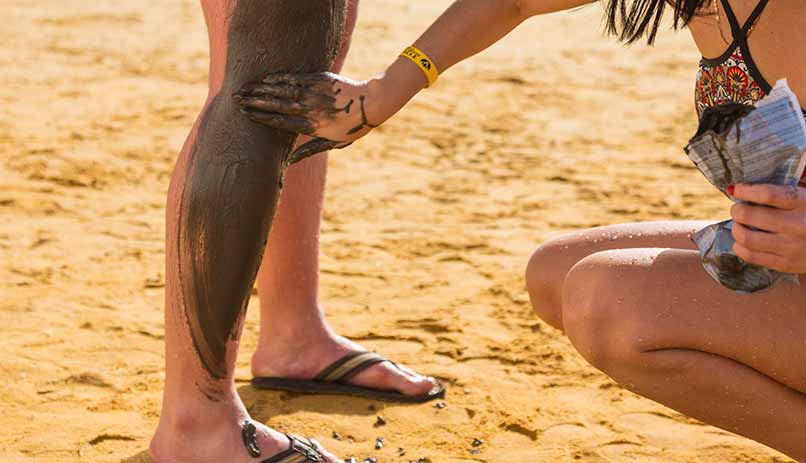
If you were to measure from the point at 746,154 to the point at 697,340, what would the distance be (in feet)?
1.48

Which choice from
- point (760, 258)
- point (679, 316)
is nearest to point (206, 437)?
point (679, 316)

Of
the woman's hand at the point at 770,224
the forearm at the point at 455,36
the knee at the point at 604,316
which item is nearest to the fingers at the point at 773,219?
the woman's hand at the point at 770,224

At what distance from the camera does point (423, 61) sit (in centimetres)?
227

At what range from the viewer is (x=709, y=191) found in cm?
488

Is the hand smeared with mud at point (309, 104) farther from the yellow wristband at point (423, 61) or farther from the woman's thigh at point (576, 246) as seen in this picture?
the woman's thigh at point (576, 246)

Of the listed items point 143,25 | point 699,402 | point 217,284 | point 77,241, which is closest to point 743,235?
point 699,402

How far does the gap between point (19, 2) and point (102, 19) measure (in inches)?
34.7

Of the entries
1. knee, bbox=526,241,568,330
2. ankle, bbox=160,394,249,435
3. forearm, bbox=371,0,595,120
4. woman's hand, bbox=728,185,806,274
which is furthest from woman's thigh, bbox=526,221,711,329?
ankle, bbox=160,394,249,435

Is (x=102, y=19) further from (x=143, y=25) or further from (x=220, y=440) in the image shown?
(x=220, y=440)

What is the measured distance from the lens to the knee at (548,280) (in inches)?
104

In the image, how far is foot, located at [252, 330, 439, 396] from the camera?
2.92 m

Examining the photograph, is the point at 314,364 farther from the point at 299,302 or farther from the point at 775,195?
the point at 775,195

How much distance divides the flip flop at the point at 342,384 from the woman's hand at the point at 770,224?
47.0 inches

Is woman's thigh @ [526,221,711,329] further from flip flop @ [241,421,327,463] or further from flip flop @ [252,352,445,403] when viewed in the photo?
flip flop @ [241,421,327,463]
